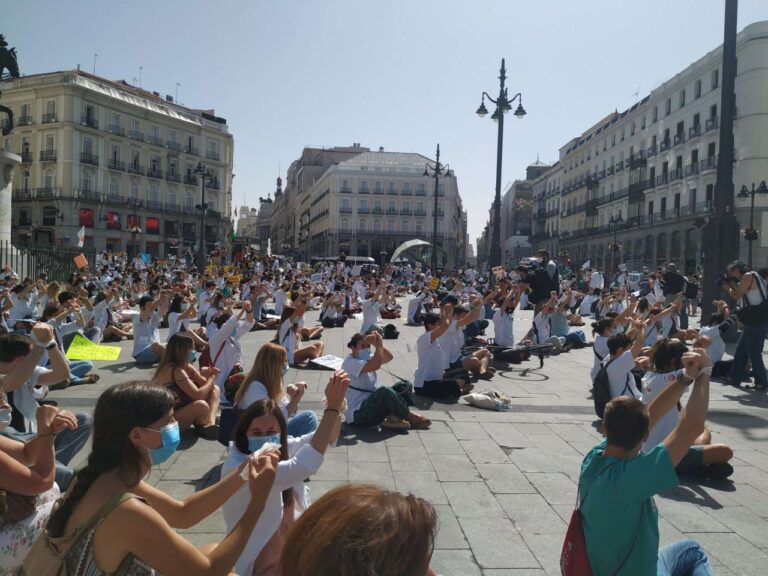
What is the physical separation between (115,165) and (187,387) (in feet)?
186

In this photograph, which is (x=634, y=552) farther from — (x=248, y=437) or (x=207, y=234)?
(x=207, y=234)

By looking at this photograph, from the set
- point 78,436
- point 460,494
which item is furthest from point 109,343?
point 460,494

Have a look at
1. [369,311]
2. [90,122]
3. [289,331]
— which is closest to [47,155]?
[90,122]

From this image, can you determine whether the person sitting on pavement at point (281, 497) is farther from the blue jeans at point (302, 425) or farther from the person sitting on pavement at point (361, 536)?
the blue jeans at point (302, 425)

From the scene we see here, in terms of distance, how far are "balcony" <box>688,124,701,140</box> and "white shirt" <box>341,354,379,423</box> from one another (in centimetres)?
4527

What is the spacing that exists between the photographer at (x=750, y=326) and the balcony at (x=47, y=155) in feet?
184

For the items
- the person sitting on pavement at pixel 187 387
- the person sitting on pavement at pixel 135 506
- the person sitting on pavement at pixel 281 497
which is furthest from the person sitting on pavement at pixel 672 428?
the person sitting on pavement at pixel 187 387

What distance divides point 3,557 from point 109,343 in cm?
1102

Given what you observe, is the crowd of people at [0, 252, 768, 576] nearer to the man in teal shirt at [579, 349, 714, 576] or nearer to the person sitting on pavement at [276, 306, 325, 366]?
the man in teal shirt at [579, 349, 714, 576]

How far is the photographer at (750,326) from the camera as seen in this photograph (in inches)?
349

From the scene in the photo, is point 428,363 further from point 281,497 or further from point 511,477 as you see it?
point 281,497

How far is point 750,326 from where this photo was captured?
29.3ft

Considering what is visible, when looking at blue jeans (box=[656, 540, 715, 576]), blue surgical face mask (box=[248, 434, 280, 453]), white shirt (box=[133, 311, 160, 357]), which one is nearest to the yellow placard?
white shirt (box=[133, 311, 160, 357])

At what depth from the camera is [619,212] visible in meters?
54.5
